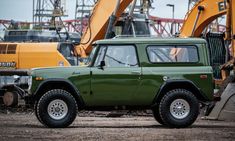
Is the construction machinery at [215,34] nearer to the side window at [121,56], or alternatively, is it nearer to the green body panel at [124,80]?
the green body panel at [124,80]

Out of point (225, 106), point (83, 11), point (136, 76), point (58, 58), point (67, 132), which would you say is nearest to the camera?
point (67, 132)

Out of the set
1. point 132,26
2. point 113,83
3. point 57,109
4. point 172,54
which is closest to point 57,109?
point 57,109

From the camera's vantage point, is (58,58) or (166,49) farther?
(58,58)

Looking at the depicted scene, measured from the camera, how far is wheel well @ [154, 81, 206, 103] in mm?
16156

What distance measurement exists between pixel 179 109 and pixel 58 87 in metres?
2.91

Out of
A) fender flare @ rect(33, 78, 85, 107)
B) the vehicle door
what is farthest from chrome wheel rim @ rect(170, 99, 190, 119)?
fender flare @ rect(33, 78, 85, 107)

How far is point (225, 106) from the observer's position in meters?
17.8

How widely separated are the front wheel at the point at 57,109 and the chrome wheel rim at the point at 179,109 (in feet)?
7.64

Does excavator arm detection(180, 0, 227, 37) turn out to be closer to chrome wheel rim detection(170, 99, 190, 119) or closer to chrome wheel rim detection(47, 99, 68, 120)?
chrome wheel rim detection(170, 99, 190, 119)

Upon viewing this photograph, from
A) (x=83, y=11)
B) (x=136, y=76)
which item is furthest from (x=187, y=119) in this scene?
(x=83, y=11)

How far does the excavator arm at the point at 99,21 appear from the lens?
2564 centimetres

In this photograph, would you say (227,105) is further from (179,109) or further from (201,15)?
(201,15)

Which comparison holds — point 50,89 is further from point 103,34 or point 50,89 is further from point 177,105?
point 103,34

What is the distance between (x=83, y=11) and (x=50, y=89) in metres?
65.8
